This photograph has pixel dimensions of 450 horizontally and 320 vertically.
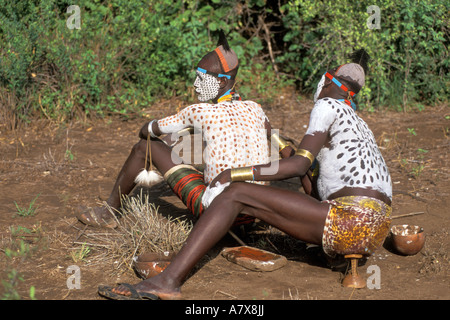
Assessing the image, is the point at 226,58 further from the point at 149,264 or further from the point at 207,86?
the point at 149,264

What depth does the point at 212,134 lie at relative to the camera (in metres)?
3.62

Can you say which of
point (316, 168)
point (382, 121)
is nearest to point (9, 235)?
point (316, 168)

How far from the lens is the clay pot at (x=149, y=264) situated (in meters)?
3.39

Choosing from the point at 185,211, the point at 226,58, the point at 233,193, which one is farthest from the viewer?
the point at 185,211

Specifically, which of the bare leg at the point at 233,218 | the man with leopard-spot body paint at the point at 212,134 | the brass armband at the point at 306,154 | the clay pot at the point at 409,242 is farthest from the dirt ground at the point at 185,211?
the brass armband at the point at 306,154

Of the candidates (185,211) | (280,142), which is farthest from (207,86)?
(185,211)

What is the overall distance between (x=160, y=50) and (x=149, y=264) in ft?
13.7

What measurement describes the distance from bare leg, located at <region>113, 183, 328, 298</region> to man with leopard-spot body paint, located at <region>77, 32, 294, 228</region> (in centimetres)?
22

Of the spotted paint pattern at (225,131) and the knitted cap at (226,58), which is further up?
the knitted cap at (226,58)

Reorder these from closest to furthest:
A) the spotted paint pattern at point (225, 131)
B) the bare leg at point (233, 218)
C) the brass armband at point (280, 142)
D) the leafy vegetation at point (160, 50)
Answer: the bare leg at point (233, 218), the spotted paint pattern at point (225, 131), the brass armband at point (280, 142), the leafy vegetation at point (160, 50)

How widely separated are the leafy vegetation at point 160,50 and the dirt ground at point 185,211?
10.5 inches

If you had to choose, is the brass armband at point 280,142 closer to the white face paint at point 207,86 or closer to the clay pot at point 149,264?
the white face paint at point 207,86

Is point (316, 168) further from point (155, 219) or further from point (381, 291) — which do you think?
point (155, 219)

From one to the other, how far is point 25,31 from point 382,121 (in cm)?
396
